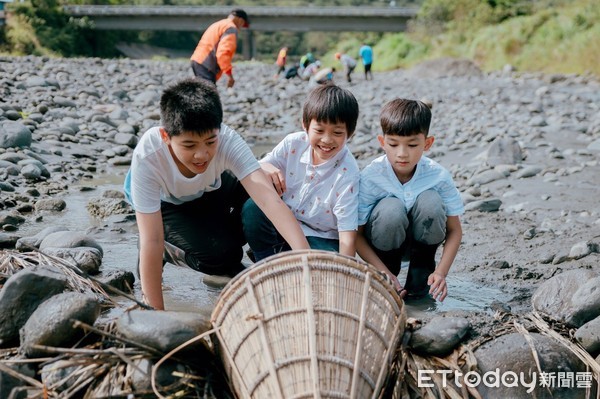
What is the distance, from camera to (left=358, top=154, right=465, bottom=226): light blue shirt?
10.5 feet

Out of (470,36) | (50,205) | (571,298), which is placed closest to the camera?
(571,298)

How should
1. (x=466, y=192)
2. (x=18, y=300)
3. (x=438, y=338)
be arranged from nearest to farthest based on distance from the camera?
1. (x=18, y=300)
2. (x=438, y=338)
3. (x=466, y=192)

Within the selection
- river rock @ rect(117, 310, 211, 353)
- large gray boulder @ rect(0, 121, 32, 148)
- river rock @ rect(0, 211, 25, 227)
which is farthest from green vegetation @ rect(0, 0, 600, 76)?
river rock @ rect(117, 310, 211, 353)

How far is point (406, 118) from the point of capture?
3037mm

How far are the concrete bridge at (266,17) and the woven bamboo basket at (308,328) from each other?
43495mm

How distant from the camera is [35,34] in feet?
119

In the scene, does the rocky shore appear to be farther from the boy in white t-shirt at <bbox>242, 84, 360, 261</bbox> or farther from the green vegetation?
the green vegetation

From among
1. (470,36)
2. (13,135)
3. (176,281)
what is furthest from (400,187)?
(470,36)

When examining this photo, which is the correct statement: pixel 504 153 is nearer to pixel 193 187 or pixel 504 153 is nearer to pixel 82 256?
pixel 193 187

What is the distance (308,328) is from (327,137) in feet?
4.26

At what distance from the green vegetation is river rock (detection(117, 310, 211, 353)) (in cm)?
1714

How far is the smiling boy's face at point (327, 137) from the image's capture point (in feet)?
9.98

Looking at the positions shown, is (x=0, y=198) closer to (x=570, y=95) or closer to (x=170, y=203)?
(x=170, y=203)

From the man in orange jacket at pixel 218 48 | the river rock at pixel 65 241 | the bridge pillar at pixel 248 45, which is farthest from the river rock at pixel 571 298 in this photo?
the bridge pillar at pixel 248 45
